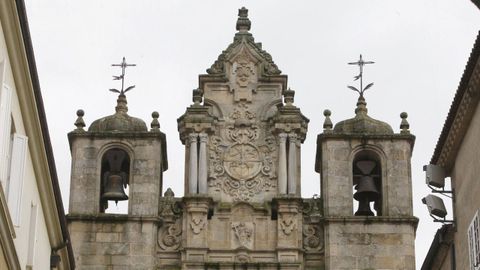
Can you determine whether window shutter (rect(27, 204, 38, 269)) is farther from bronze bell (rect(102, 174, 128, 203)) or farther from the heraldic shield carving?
the heraldic shield carving

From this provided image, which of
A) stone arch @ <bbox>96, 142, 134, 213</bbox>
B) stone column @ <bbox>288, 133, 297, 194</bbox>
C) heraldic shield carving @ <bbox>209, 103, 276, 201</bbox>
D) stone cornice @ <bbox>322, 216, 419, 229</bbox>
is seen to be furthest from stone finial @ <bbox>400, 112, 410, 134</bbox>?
stone arch @ <bbox>96, 142, 134, 213</bbox>

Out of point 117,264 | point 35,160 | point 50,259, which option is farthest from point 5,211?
point 117,264

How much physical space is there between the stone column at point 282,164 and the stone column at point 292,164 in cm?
9

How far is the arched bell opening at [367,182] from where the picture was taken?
3659 centimetres

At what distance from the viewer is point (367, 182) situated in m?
36.6

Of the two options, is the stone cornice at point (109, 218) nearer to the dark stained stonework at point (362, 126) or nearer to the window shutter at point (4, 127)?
the dark stained stonework at point (362, 126)

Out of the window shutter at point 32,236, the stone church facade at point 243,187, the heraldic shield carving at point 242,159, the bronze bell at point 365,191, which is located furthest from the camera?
the bronze bell at point 365,191

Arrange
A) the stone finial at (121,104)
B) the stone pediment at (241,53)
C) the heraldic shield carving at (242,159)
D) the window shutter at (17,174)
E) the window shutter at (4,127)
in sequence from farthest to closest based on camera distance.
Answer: the stone finial at (121,104), the stone pediment at (241,53), the heraldic shield carving at (242,159), the window shutter at (17,174), the window shutter at (4,127)

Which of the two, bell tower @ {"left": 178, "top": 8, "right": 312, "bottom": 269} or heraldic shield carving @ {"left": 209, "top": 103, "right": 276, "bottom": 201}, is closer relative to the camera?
bell tower @ {"left": 178, "top": 8, "right": 312, "bottom": 269}

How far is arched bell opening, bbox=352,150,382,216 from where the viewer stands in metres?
36.6

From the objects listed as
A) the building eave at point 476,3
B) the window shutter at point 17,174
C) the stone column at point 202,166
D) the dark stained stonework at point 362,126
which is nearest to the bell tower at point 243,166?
the stone column at point 202,166

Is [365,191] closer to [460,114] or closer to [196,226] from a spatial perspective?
[196,226]

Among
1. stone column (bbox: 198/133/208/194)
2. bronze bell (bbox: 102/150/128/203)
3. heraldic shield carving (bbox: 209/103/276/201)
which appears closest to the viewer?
stone column (bbox: 198/133/208/194)

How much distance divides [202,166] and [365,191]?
3636 mm
